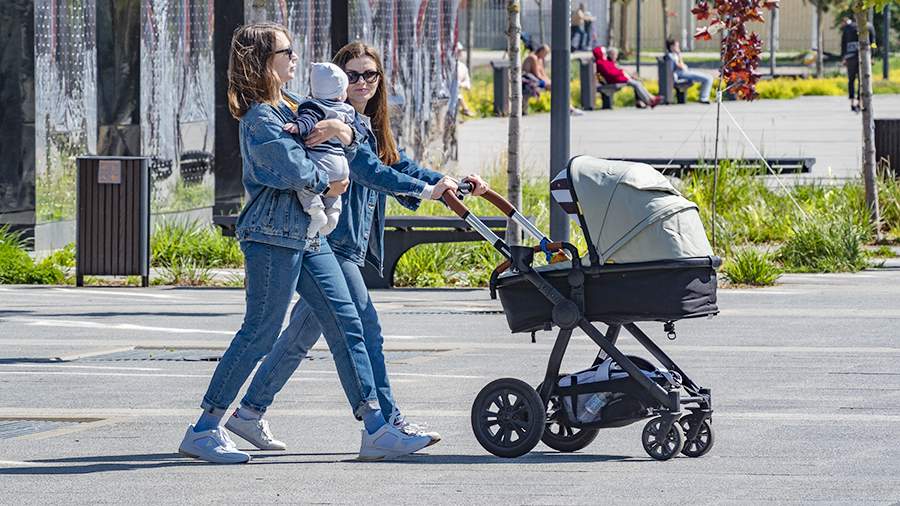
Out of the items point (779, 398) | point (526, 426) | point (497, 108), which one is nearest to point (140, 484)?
point (526, 426)

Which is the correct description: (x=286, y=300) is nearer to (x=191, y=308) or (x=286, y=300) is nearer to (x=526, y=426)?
(x=526, y=426)

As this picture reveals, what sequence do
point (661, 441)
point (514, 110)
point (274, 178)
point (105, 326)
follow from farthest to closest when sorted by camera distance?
point (514, 110)
point (105, 326)
point (661, 441)
point (274, 178)

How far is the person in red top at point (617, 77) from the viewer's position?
3897 cm

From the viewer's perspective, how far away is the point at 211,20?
1966 centimetres

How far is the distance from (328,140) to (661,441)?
5.68 feet

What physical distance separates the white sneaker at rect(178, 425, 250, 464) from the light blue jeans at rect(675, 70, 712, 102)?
3230cm

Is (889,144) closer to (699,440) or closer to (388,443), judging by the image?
(699,440)

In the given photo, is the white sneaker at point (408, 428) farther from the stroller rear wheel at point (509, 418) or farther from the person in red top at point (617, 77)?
the person in red top at point (617, 77)

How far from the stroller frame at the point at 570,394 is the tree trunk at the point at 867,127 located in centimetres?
972

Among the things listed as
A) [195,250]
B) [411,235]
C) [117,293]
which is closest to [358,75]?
[411,235]

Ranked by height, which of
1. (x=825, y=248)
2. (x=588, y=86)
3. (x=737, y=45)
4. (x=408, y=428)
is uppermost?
(x=588, y=86)

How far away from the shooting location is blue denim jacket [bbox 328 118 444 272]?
7.50 meters

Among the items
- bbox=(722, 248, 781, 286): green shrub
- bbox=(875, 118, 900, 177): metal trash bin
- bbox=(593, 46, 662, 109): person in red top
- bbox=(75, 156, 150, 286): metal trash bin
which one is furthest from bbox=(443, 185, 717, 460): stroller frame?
bbox=(593, 46, 662, 109): person in red top

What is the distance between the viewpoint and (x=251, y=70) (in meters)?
7.24
